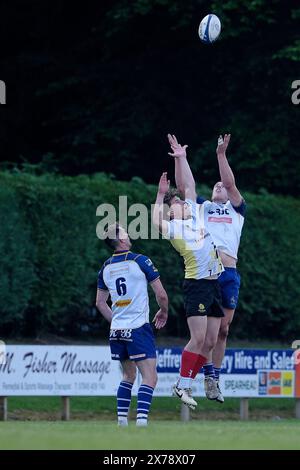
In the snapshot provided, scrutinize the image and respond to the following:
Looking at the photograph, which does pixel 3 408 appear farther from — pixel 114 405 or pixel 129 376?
pixel 129 376

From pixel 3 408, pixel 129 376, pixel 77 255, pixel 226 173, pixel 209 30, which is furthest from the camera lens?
pixel 77 255

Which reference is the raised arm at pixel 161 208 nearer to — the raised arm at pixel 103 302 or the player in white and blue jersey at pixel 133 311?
the player in white and blue jersey at pixel 133 311

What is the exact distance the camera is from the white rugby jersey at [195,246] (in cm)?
1482

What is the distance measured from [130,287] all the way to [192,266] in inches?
36.2

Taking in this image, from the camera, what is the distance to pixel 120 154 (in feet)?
99.4

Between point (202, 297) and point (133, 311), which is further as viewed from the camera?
point (202, 297)

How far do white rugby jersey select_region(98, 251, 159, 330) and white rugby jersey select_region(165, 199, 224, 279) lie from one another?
598 millimetres

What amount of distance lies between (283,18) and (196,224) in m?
15.9

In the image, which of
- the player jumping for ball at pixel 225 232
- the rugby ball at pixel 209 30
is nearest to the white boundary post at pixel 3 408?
the player jumping for ball at pixel 225 232

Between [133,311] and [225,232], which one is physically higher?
[225,232]

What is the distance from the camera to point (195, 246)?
587 inches

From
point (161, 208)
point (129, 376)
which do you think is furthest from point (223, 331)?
point (161, 208)
